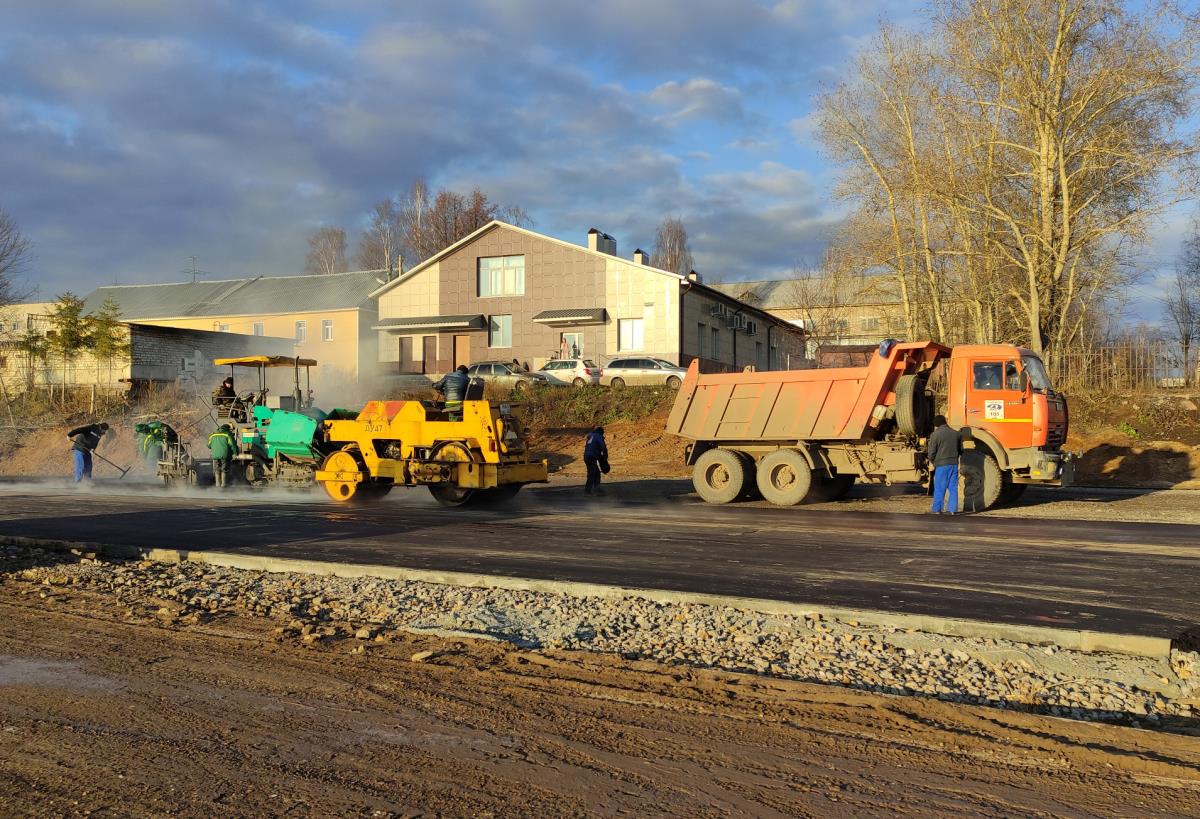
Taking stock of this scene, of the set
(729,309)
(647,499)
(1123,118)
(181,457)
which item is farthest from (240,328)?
(1123,118)

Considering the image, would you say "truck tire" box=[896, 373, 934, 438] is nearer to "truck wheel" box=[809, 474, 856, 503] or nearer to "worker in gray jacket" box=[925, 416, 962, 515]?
"worker in gray jacket" box=[925, 416, 962, 515]

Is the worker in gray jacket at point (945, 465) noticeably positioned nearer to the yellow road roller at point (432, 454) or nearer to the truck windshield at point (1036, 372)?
the truck windshield at point (1036, 372)

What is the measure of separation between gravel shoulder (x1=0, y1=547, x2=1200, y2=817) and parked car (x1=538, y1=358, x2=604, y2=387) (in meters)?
28.3

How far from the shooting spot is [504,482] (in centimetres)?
1630

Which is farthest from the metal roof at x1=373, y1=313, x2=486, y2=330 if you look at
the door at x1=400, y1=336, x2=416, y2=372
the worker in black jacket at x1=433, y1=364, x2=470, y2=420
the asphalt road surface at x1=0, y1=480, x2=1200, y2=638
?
the worker in black jacket at x1=433, y1=364, x2=470, y2=420

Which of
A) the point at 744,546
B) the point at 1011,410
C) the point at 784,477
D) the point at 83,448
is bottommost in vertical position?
the point at 744,546

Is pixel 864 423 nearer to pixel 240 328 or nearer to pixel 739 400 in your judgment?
pixel 739 400

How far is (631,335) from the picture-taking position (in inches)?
1534

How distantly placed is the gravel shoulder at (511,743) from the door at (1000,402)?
12.2 metres

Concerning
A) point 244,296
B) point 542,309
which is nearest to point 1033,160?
point 542,309

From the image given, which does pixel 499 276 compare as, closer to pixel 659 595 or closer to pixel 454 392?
pixel 454 392

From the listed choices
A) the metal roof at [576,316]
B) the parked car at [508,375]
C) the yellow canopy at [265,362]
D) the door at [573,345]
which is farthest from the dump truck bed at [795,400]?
the door at [573,345]

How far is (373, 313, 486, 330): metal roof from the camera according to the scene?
4103 centimetres

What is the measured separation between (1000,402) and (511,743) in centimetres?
1394
